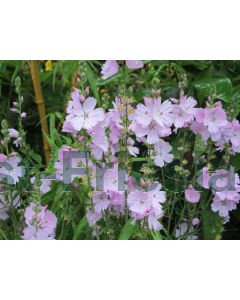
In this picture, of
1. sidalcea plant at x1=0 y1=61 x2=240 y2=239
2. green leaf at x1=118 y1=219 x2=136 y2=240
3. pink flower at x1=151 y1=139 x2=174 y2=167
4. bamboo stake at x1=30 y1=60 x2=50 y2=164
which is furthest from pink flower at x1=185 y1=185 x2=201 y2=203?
bamboo stake at x1=30 y1=60 x2=50 y2=164

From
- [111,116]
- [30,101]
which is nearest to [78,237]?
[111,116]

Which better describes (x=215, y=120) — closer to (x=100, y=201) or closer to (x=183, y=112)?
(x=183, y=112)

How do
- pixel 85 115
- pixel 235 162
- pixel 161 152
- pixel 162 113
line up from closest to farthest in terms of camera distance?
pixel 85 115 → pixel 162 113 → pixel 161 152 → pixel 235 162

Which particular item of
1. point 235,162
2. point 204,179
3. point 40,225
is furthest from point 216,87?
point 40,225

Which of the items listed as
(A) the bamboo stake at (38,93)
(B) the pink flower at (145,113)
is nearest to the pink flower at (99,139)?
(B) the pink flower at (145,113)

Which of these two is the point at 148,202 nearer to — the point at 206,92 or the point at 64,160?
the point at 64,160

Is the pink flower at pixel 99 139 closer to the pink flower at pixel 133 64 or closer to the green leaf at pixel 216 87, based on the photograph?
the pink flower at pixel 133 64
